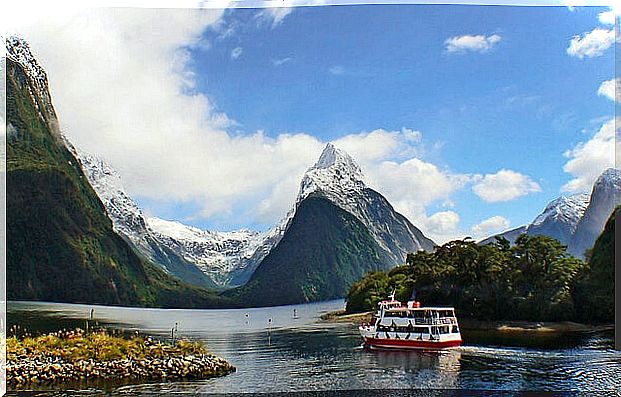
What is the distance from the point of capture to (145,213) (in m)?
8.37

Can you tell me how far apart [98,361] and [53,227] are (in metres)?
1.25

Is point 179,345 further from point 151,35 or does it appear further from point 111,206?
point 151,35

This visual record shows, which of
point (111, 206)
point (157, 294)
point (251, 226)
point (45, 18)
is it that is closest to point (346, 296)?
point (251, 226)

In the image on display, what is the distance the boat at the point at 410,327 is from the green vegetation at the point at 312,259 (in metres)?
0.43

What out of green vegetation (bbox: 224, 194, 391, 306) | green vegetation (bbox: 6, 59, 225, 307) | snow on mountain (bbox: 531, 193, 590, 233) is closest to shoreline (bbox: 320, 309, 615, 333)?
snow on mountain (bbox: 531, 193, 590, 233)

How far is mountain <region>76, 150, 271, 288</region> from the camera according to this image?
833 cm

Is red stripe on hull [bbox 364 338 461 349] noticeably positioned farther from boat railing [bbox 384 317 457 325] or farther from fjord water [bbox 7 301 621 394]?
boat railing [bbox 384 317 457 325]

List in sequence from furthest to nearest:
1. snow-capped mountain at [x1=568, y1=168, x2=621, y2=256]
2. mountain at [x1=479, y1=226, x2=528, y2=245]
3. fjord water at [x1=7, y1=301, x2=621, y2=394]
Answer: mountain at [x1=479, y1=226, x2=528, y2=245]
snow-capped mountain at [x1=568, y1=168, x2=621, y2=256]
fjord water at [x1=7, y1=301, x2=621, y2=394]

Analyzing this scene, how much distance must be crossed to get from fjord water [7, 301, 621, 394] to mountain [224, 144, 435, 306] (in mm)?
174

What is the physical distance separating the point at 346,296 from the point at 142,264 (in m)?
1.84

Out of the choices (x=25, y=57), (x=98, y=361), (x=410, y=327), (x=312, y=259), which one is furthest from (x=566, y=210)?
(x=25, y=57)

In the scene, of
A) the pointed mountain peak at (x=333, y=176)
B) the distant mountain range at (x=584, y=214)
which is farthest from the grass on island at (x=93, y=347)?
the distant mountain range at (x=584, y=214)

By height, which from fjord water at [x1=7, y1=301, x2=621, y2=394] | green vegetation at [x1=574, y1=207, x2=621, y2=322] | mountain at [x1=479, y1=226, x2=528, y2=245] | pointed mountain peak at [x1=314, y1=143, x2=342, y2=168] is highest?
pointed mountain peak at [x1=314, y1=143, x2=342, y2=168]

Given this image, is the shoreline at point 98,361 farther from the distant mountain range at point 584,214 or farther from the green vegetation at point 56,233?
the distant mountain range at point 584,214
